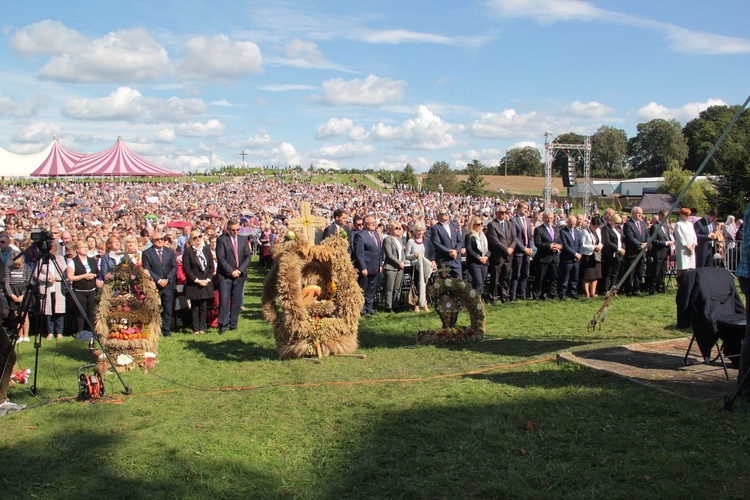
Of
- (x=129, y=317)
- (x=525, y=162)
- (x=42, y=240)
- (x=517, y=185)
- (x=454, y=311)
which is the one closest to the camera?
(x=42, y=240)

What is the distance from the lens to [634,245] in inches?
547

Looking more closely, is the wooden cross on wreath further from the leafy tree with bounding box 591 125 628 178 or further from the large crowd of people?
the leafy tree with bounding box 591 125 628 178

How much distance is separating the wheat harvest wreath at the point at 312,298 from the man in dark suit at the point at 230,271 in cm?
236

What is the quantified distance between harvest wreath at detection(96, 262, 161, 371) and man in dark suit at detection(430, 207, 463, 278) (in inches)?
234

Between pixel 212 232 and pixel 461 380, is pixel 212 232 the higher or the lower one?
the higher one

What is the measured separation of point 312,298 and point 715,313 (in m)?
5.62

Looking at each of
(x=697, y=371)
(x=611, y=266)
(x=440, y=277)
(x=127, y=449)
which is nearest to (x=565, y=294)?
(x=611, y=266)

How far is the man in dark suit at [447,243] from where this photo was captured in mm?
12820

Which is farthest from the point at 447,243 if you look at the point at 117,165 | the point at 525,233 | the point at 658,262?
the point at 117,165

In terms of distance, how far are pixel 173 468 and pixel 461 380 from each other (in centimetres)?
359

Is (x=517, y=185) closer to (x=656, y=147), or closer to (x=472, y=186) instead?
(x=472, y=186)

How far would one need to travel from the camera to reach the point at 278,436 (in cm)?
564

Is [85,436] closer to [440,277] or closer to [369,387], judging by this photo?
[369,387]

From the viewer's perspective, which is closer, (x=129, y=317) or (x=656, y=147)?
(x=129, y=317)
